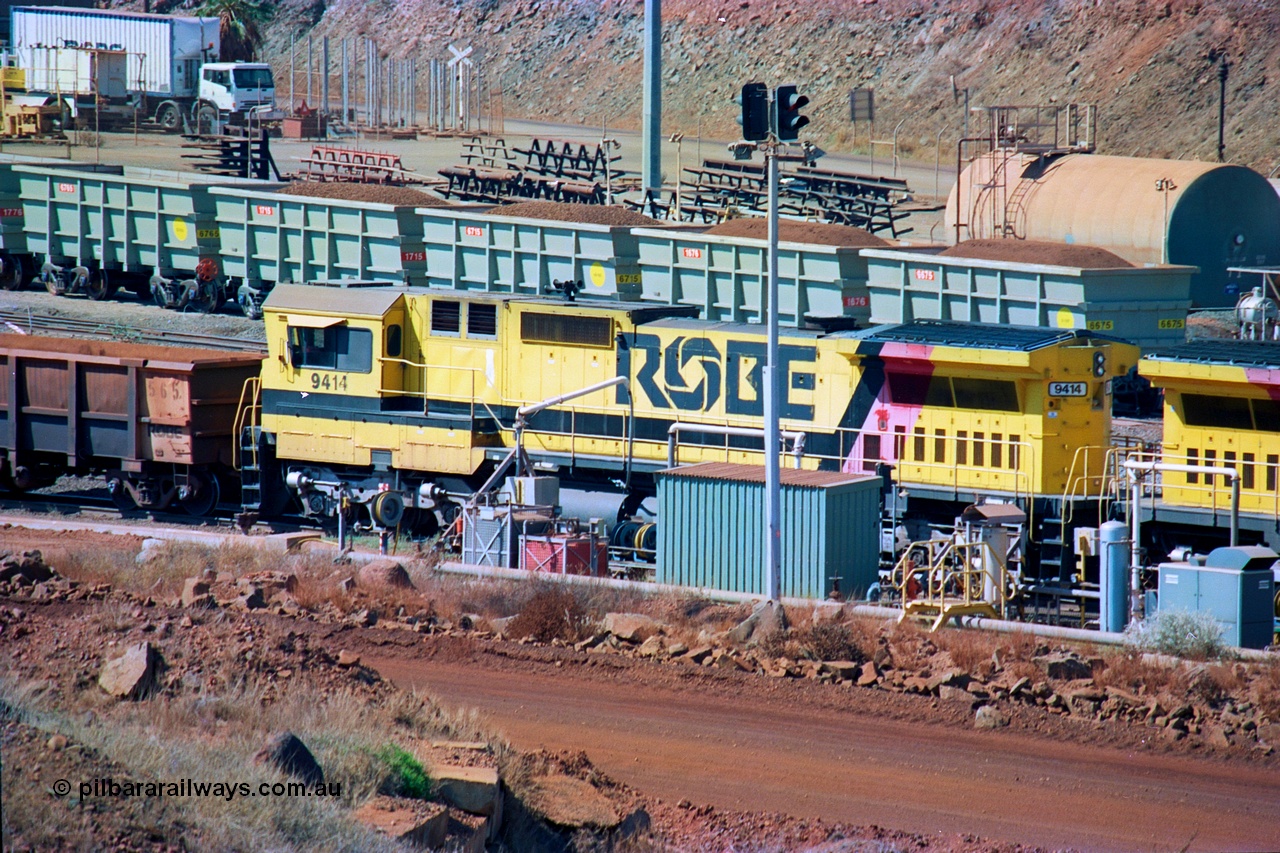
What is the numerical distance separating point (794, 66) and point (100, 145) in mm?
31152

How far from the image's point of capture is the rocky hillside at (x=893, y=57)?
5625 centimetres

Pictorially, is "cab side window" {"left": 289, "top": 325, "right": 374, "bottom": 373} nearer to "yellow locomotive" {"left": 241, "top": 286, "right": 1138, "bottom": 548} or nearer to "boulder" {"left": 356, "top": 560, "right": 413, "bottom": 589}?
"yellow locomotive" {"left": 241, "top": 286, "right": 1138, "bottom": 548}

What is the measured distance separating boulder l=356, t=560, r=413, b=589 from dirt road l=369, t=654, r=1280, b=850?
10.6ft

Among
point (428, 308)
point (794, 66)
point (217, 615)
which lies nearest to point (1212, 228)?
point (428, 308)

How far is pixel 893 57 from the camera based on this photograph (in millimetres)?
67938

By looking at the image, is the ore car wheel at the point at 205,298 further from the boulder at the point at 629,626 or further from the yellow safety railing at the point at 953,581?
the boulder at the point at 629,626

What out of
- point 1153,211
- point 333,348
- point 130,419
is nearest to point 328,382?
point 333,348

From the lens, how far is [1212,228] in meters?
35.4

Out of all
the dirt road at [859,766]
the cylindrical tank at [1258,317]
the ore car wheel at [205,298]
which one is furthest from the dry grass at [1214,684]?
the ore car wheel at [205,298]

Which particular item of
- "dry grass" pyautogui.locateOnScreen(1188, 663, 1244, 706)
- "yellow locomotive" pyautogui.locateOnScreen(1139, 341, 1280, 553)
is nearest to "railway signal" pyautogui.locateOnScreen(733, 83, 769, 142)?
"yellow locomotive" pyautogui.locateOnScreen(1139, 341, 1280, 553)

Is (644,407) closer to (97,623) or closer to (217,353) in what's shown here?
(217,353)

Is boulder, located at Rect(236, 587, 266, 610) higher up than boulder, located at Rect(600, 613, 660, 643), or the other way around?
boulder, located at Rect(236, 587, 266, 610)

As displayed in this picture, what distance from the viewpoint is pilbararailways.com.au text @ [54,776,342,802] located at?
9242 millimetres

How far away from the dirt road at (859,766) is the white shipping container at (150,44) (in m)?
56.8
